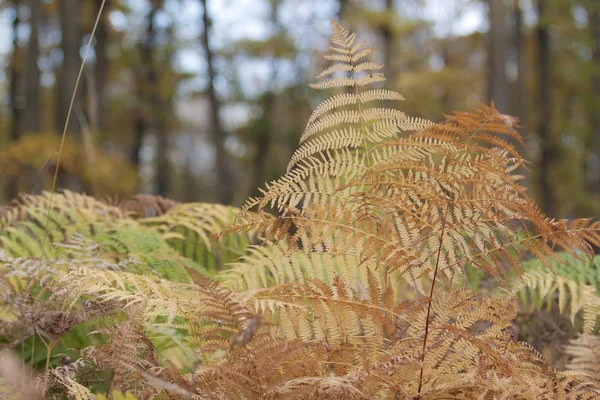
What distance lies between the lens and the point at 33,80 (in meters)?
10.7

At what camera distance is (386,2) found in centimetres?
1465

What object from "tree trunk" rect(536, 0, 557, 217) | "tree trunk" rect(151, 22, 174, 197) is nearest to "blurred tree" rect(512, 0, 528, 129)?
"tree trunk" rect(536, 0, 557, 217)

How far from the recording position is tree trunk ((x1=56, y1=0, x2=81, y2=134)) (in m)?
8.67

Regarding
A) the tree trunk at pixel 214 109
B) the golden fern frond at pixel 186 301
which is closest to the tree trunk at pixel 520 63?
the tree trunk at pixel 214 109

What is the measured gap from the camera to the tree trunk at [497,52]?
27.3 feet

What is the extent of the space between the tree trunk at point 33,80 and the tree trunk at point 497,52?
7.80 meters

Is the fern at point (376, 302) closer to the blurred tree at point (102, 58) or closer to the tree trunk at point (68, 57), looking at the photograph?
the tree trunk at point (68, 57)

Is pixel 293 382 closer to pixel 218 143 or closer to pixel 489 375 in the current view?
pixel 489 375

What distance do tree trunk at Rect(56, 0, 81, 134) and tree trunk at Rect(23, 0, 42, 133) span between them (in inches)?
62.1

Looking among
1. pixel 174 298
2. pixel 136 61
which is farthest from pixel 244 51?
pixel 174 298

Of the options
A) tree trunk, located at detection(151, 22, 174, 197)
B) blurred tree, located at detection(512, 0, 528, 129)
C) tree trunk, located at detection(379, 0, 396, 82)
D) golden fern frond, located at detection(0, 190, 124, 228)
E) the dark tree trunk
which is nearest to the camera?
golden fern frond, located at detection(0, 190, 124, 228)

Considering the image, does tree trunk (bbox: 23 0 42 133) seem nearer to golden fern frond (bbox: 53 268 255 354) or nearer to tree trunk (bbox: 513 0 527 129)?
tree trunk (bbox: 513 0 527 129)

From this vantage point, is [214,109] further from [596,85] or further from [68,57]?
[596,85]

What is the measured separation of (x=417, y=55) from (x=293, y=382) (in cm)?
1596
